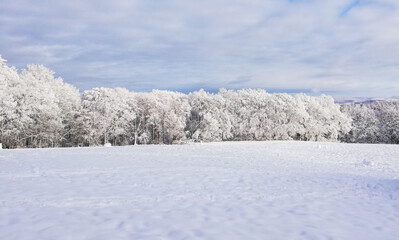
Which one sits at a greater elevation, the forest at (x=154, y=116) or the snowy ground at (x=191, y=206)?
the forest at (x=154, y=116)

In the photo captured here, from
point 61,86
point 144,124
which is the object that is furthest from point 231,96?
point 61,86

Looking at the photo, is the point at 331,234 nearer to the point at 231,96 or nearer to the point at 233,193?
the point at 233,193

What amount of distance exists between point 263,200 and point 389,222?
3065mm

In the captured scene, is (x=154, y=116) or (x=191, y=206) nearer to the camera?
(x=191, y=206)

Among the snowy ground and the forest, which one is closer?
the snowy ground

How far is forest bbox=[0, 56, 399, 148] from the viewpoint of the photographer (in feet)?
126

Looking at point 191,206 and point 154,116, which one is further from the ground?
point 154,116

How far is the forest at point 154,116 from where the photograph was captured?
38.3 metres

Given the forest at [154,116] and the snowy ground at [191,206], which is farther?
the forest at [154,116]

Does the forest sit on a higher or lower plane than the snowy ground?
higher

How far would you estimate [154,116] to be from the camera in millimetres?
50219

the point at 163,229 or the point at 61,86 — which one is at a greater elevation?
the point at 61,86

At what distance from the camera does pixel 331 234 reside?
5.66 meters

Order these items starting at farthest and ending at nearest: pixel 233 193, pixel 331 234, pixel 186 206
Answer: pixel 233 193, pixel 186 206, pixel 331 234
